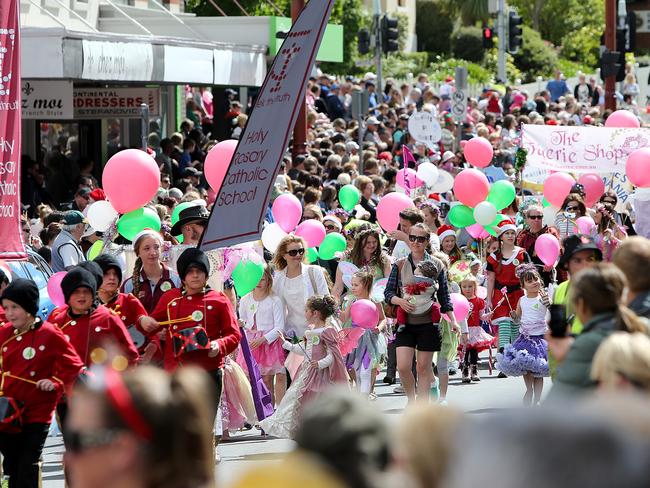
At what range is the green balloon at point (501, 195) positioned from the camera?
1597 cm

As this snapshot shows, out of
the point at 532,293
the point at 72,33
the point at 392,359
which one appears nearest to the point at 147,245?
the point at 532,293

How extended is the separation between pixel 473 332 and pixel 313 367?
3.48 m

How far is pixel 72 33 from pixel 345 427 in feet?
52.8

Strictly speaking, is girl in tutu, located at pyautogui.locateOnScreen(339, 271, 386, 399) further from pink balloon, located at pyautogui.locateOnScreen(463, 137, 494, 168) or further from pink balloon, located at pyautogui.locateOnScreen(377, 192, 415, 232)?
pink balloon, located at pyautogui.locateOnScreen(463, 137, 494, 168)

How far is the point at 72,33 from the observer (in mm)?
17875

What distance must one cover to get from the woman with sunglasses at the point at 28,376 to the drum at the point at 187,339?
1.06 m

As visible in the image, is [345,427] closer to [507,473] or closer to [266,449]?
[507,473]

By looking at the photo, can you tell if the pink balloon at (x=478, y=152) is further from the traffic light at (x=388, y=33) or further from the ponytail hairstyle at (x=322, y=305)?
the traffic light at (x=388, y=33)

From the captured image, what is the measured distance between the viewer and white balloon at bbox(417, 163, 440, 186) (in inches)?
704

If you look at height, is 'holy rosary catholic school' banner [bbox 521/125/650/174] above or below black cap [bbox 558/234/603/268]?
above

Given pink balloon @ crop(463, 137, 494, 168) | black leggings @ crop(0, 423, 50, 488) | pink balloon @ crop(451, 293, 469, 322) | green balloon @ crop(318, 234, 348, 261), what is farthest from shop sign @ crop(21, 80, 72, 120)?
black leggings @ crop(0, 423, 50, 488)

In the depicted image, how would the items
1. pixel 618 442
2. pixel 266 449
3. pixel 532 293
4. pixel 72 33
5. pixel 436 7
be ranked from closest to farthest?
pixel 618 442
pixel 266 449
pixel 532 293
pixel 72 33
pixel 436 7

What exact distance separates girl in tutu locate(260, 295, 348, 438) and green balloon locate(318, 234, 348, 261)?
2813 mm

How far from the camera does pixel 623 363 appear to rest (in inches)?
165
